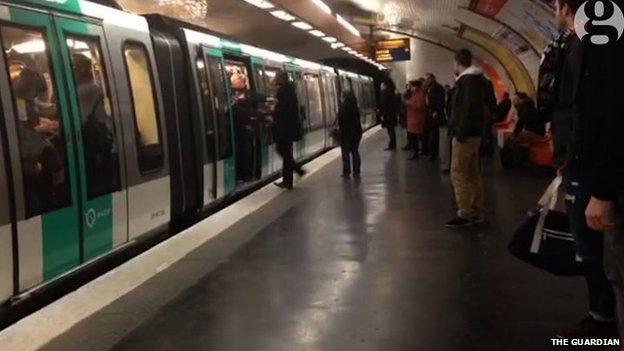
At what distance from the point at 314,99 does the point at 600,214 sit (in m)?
14.5

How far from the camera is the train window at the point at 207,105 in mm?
8508

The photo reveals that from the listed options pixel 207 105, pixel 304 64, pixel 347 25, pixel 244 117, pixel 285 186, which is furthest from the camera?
pixel 347 25

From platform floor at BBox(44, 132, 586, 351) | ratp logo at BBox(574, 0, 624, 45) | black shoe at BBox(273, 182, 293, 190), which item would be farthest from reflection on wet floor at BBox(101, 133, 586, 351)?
black shoe at BBox(273, 182, 293, 190)

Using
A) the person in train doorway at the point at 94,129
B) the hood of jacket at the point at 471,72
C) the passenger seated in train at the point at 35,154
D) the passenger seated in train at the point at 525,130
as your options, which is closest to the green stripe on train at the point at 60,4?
the person in train doorway at the point at 94,129

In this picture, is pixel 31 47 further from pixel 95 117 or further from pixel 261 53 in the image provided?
pixel 261 53

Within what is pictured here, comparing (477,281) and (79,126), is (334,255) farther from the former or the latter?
(79,126)

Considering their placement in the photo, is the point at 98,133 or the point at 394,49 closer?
the point at 98,133

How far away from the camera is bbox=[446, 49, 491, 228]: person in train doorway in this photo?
270 inches

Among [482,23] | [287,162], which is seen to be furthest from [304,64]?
[287,162]

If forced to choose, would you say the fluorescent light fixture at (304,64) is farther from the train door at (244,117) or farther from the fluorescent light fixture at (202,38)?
the fluorescent light fixture at (202,38)

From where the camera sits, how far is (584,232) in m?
3.43

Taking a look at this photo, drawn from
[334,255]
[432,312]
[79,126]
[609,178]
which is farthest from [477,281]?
[79,126]

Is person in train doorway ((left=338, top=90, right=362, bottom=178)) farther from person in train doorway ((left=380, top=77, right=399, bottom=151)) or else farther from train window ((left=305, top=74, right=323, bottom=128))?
person in train doorway ((left=380, top=77, right=399, bottom=151))

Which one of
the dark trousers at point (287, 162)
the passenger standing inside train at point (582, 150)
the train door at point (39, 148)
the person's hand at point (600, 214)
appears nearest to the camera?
the person's hand at point (600, 214)
